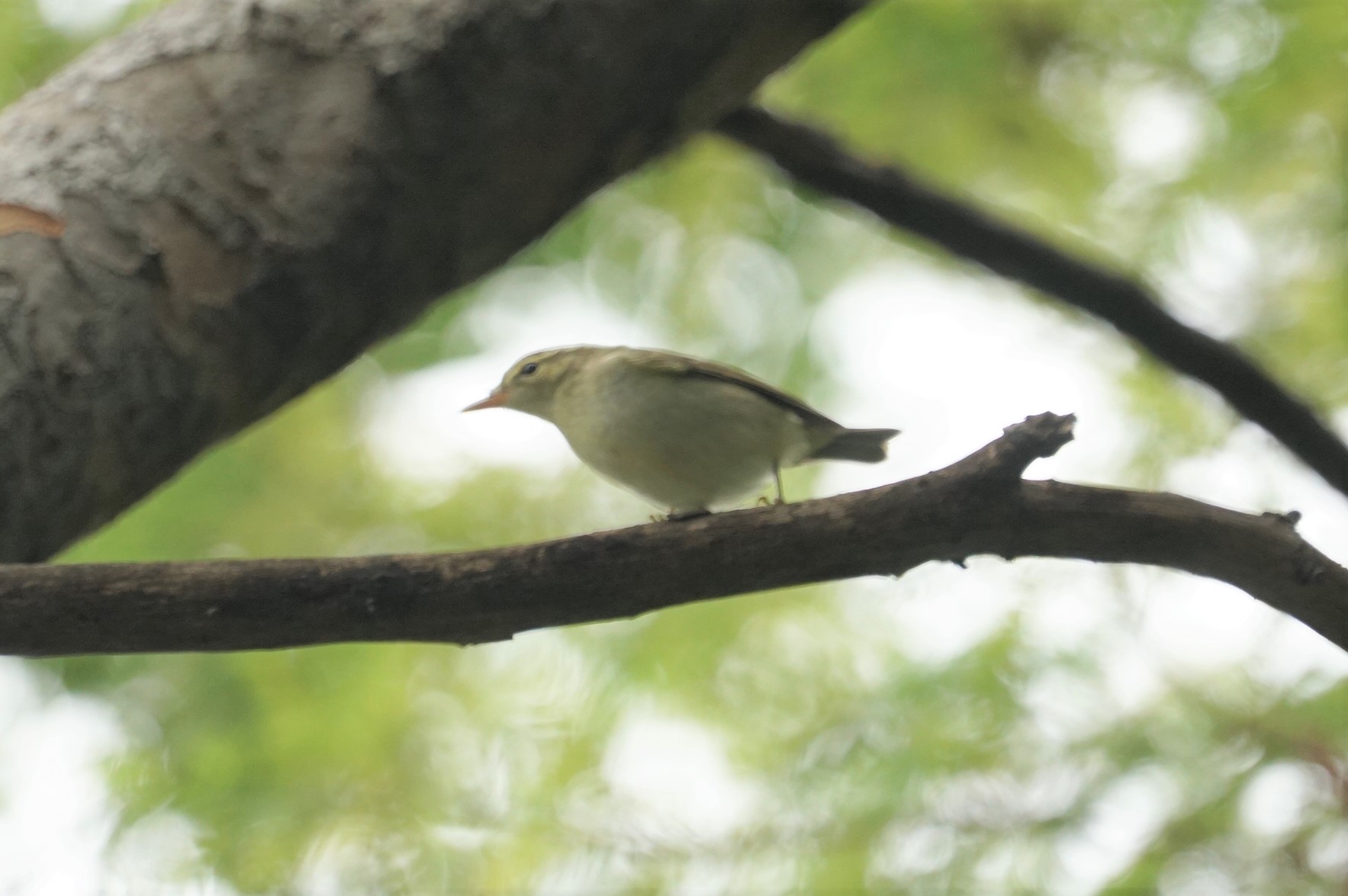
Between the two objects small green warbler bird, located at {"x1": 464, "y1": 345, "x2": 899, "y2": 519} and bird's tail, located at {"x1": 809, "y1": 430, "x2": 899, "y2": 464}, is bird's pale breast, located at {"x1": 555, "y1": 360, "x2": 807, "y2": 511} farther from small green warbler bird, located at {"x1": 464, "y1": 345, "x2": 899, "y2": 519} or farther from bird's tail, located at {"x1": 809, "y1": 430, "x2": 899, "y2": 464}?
bird's tail, located at {"x1": 809, "y1": 430, "x2": 899, "y2": 464}

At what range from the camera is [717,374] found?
3.43 m

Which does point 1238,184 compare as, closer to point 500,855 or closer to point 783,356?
point 783,356

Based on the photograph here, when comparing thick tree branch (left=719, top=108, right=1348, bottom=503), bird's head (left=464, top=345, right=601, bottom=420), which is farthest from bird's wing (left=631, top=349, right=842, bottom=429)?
thick tree branch (left=719, top=108, right=1348, bottom=503)

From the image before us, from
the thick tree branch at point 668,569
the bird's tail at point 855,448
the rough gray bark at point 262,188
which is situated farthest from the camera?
the bird's tail at point 855,448

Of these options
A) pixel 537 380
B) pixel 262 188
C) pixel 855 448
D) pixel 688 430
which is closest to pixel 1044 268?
pixel 855 448

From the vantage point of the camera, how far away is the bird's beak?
4227 millimetres

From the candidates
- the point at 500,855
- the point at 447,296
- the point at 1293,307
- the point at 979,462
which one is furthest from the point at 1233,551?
the point at 1293,307

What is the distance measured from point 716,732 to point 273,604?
2.74 m

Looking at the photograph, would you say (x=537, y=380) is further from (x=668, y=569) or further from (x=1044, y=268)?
(x=668, y=569)

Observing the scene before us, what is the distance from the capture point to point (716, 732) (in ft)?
14.5

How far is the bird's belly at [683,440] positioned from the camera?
129 inches

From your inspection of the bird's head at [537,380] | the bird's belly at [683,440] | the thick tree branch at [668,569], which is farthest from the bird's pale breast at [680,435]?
the thick tree branch at [668,569]

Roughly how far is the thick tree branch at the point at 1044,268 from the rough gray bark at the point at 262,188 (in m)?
0.50

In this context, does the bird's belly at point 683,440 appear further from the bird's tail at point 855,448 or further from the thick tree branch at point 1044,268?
the thick tree branch at point 1044,268
